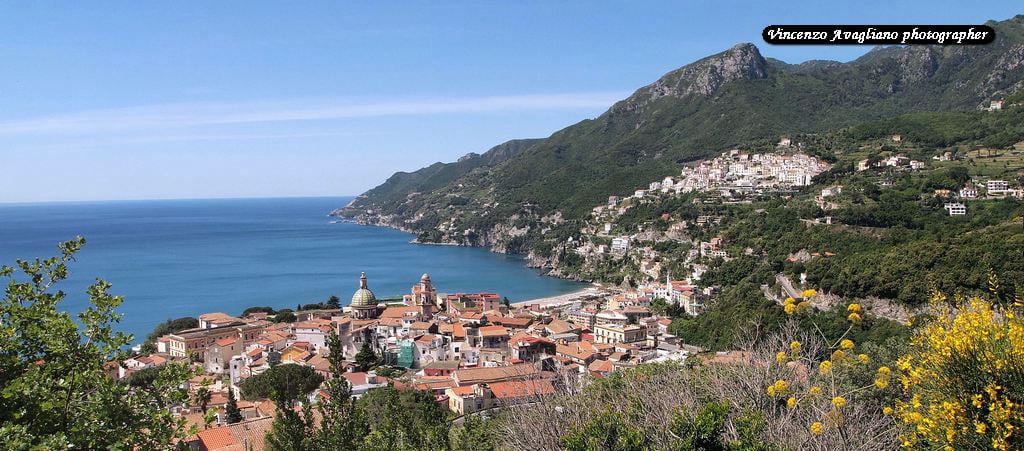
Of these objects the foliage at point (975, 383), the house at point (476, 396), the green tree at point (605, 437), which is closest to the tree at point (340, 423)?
the green tree at point (605, 437)

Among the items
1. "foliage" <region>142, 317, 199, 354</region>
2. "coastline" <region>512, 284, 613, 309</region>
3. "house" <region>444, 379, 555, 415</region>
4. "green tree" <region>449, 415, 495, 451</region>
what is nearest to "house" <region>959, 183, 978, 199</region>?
"coastline" <region>512, 284, 613, 309</region>

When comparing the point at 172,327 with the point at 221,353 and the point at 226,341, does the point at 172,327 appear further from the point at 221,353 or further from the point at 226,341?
the point at 221,353

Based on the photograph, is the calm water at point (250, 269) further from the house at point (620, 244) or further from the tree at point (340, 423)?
the tree at point (340, 423)

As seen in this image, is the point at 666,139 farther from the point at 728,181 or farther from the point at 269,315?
the point at 269,315

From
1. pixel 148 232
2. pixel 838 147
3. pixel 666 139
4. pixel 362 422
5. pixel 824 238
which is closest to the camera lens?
pixel 362 422

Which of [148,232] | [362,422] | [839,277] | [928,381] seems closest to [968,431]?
[928,381]

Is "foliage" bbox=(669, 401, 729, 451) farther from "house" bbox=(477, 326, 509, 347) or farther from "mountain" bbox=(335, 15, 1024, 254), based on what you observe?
"mountain" bbox=(335, 15, 1024, 254)

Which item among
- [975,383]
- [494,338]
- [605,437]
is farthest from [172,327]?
[975,383]
